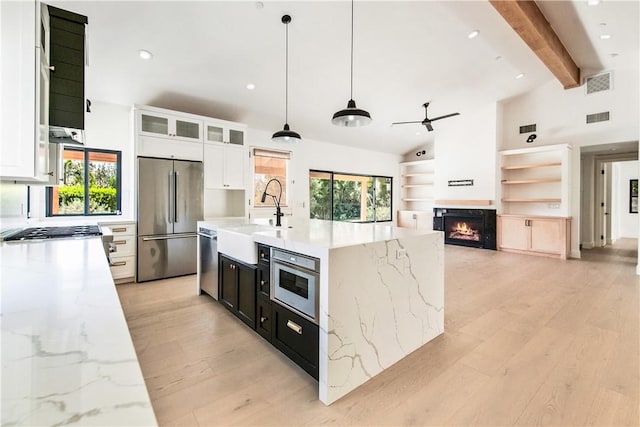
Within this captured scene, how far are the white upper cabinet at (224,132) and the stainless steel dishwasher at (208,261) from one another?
1971mm

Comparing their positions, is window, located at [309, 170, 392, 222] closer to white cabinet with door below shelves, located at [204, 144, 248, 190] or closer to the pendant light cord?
the pendant light cord

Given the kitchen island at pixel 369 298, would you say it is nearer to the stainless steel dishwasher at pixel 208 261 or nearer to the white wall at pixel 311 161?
the stainless steel dishwasher at pixel 208 261

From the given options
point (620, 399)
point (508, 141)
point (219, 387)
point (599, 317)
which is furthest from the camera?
point (508, 141)

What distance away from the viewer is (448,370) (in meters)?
2.07

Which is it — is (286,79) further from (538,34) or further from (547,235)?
(547,235)

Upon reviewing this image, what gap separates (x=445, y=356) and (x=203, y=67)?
14.4 ft

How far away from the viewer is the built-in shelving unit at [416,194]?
8.77 m

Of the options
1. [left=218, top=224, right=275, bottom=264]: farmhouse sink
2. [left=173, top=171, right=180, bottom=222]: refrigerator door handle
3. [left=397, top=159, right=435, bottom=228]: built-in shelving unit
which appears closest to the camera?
[left=218, top=224, right=275, bottom=264]: farmhouse sink

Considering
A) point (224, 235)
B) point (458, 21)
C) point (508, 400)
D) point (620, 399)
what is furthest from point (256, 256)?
point (458, 21)

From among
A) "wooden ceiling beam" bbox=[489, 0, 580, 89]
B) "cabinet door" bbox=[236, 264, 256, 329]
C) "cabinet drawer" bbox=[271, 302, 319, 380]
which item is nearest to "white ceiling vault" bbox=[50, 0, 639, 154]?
"wooden ceiling beam" bbox=[489, 0, 580, 89]

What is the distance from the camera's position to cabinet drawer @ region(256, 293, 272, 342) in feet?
7.73

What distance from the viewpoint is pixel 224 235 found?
2.97 metres

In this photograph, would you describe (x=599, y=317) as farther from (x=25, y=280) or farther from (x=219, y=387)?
(x=25, y=280)

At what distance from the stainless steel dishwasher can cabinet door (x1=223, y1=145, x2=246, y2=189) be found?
1667 millimetres
